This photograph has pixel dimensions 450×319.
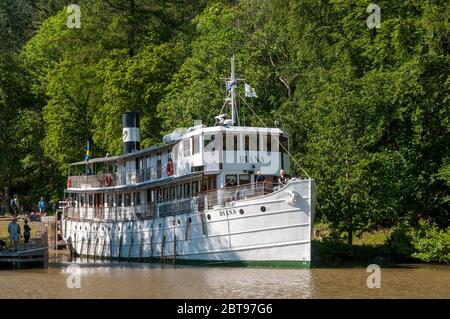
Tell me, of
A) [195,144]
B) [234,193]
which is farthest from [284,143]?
[195,144]

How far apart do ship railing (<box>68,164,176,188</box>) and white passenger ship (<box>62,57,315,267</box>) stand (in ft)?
0.20

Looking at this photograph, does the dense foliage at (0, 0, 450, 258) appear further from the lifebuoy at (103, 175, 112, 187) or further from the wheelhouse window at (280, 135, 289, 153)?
the lifebuoy at (103, 175, 112, 187)

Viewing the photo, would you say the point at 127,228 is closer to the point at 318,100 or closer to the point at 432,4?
the point at 318,100

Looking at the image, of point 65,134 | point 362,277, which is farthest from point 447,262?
point 65,134

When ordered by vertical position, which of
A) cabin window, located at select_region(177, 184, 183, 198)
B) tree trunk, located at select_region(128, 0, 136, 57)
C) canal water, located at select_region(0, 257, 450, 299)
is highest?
tree trunk, located at select_region(128, 0, 136, 57)

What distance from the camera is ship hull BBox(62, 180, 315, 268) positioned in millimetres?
37750

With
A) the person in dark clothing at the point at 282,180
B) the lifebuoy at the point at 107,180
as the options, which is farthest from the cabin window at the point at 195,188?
the lifebuoy at the point at 107,180

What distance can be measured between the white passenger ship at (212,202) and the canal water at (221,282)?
1447 millimetres

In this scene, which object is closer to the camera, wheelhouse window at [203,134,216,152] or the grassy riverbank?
the grassy riverbank

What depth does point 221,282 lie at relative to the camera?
32.7 m

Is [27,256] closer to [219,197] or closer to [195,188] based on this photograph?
[219,197]
